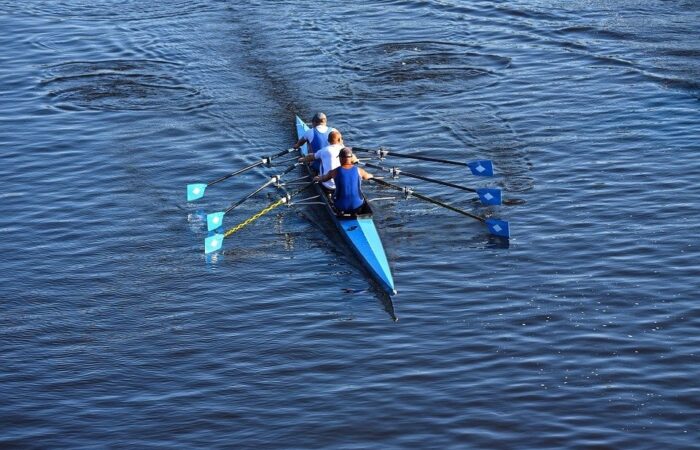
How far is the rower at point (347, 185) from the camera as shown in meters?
25.3

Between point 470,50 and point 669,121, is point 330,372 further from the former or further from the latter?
point 470,50

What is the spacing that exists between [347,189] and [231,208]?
3280 mm

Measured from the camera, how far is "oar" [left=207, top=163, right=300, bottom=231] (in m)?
26.2

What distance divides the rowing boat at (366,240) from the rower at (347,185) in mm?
171

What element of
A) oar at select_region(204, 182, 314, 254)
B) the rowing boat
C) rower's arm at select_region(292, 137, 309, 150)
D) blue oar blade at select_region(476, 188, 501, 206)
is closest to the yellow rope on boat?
oar at select_region(204, 182, 314, 254)

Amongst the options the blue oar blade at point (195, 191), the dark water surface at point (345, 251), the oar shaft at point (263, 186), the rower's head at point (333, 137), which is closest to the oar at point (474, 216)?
the dark water surface at point (345, 251)

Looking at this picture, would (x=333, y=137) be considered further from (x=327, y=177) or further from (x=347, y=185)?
(x=347, y=185)

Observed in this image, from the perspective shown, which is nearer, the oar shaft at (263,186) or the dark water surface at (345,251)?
the dark water surface at (345,251)

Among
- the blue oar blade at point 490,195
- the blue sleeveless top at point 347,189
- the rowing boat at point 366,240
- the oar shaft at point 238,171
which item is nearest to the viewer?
the rowing boat at point 366,240

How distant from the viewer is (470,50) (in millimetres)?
39188

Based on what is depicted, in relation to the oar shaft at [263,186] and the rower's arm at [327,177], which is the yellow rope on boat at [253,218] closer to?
the oar shaft at [263,186]

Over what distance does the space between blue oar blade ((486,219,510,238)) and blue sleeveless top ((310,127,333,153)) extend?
506 cm

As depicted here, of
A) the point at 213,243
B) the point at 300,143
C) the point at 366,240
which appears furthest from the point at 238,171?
the point at 366,240

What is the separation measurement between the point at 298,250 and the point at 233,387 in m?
6.07
